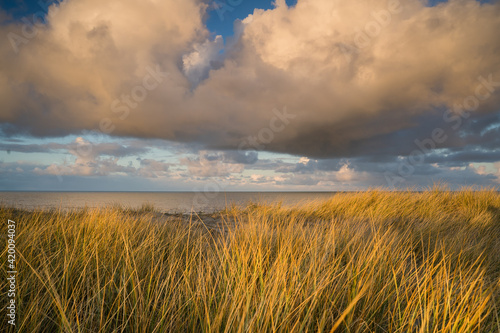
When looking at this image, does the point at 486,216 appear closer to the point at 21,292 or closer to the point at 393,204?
the point at 393,204

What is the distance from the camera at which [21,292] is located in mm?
1905

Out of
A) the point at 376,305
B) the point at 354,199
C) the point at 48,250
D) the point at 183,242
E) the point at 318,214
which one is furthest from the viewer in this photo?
the point at 354,199

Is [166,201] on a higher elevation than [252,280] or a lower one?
lower

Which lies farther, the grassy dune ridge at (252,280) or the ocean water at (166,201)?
the ocean water at (166,201)

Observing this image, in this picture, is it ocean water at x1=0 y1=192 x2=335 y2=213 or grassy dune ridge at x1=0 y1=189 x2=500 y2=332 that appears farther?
ocean water at x1=0 y1=192 x2=335 y2=213

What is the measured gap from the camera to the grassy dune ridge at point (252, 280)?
61.2 inches

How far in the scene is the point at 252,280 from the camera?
1.76 metres

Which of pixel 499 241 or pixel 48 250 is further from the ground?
pixel 48 250

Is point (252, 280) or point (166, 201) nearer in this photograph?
point (252, 280)

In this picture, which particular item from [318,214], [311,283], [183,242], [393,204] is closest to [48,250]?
[183,242]

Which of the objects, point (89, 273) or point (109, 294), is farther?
point (89, 273)

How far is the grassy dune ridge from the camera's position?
5.10 ft

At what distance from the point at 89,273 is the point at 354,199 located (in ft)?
26.0

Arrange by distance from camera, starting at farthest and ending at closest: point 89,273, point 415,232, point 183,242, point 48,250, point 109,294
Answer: point 415,232, point 183,242, point 48,250, point 89,273, point 109,294
